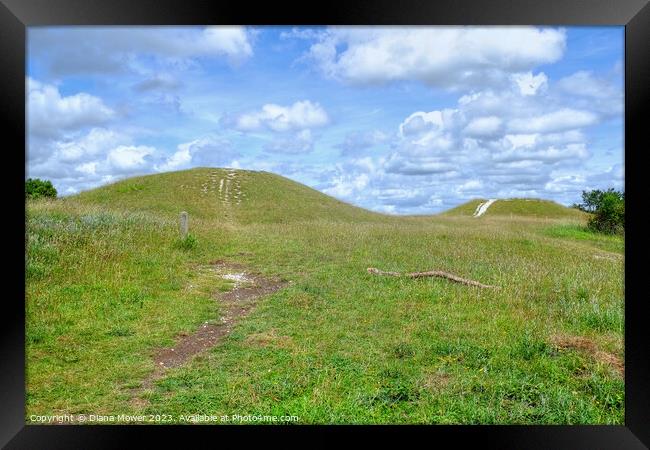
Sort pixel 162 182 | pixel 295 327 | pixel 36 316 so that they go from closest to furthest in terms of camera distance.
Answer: pixel 36 316 → pixel 295 327 → pixel 162 182

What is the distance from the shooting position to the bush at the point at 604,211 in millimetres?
9250

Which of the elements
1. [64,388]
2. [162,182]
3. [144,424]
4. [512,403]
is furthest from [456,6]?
[162,182]

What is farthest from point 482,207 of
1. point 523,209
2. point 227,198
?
point 227,198

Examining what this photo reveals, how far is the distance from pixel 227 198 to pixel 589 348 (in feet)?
79.8

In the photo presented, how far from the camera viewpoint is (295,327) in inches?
263

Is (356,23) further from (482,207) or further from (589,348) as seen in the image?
(482,207)

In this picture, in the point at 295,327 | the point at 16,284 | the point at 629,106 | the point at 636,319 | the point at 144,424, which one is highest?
the point at 629,106

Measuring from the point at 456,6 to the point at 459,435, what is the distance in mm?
4727

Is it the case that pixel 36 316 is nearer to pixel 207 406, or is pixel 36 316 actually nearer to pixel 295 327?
pixel 207 406

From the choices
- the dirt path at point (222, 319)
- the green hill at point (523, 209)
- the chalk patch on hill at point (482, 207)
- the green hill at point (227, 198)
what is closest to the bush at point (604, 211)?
the green hill at point (523, 209)

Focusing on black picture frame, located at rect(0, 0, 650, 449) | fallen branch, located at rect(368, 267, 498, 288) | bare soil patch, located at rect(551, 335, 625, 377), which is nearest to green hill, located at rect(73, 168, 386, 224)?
fallen branch, located at rect(368, 267, 498, 288)

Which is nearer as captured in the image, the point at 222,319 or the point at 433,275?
the point at 222,319

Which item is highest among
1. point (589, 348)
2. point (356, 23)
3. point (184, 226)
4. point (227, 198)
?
point (356, 23)

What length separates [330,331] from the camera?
6.45 m
